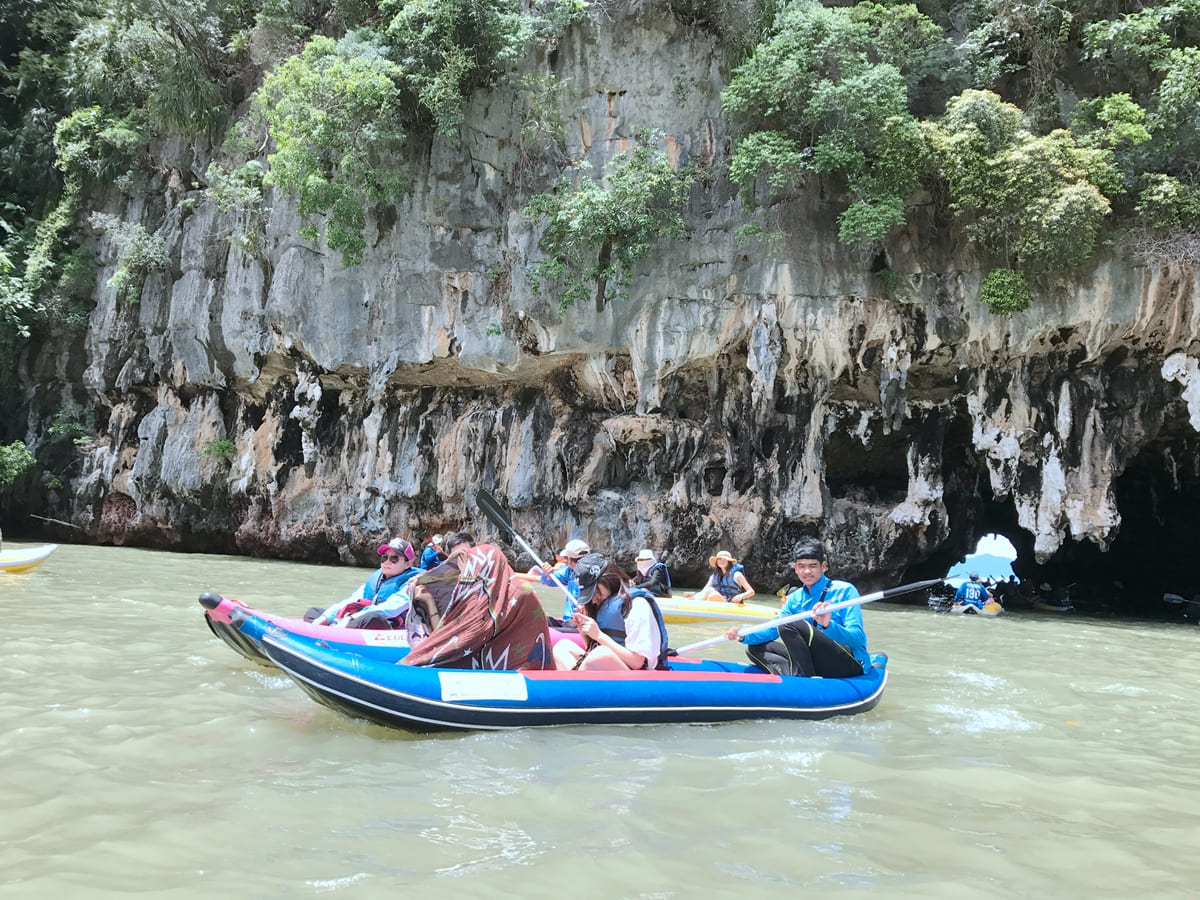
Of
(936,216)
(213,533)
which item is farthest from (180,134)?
(936,216)

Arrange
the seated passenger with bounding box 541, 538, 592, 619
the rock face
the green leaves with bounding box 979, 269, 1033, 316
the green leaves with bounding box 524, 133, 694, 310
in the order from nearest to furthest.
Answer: the seated passenger with bounding box 541, 538, 592, 619 < the green leaves with bounding box 979, 269, 1033, 316 < the rock face < the green leaves with bounding box 524, 133, 694, 310

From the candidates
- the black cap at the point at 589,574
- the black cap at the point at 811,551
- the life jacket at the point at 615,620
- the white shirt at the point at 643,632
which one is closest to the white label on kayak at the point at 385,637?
the black cap at the point at 589,574

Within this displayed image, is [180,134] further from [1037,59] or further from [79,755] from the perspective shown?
[79,755]

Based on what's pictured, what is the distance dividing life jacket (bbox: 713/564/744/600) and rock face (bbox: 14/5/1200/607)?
434 cm

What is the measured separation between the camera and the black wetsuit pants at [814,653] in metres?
5.33

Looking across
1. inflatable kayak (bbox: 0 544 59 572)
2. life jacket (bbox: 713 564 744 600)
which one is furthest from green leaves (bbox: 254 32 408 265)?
life jacket (bbox: 713 564 744 600)

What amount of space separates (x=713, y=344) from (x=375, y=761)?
1165 cm

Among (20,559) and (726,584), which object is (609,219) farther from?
(20,559)

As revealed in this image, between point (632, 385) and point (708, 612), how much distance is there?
21.7 feet

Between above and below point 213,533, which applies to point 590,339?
above

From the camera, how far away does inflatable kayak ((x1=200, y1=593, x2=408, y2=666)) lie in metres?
4.37

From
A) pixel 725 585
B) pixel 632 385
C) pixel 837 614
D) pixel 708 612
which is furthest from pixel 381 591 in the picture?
pixel 632 385

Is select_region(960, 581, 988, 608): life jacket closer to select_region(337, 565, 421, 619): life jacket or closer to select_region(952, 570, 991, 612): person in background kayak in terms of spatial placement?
select_region(952, 570, 991, 612): person in background kayak

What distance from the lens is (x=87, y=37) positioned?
18.8 metres
